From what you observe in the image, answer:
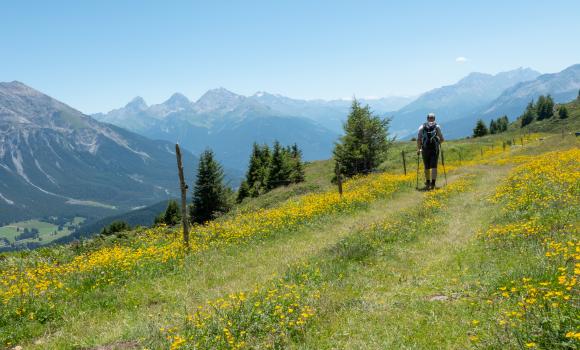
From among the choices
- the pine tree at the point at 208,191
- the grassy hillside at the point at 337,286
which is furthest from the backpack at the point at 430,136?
the pine tree at the point at 208,191

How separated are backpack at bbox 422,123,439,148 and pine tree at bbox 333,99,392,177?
19.9 m

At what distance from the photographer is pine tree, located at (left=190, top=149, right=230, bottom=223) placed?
2018 inches

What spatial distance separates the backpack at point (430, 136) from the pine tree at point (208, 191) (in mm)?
33893

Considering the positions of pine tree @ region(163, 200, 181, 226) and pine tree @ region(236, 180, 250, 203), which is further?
pine tree @ region(236, 180, 250, 203)

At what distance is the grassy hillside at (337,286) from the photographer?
607cm

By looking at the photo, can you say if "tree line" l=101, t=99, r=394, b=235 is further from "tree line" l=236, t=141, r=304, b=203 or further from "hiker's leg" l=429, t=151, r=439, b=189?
"hiker's leg" l=429, t=151, r=439, b=189

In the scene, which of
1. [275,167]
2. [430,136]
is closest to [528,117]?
[275,167]

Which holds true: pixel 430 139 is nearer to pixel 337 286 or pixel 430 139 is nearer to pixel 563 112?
pixel 337 286

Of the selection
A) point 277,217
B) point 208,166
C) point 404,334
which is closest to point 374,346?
point 404,334

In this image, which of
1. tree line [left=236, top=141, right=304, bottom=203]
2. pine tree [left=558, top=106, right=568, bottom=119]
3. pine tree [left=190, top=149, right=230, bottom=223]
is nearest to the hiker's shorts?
pine tree [left=190, top=149, right=230, bottom=223]

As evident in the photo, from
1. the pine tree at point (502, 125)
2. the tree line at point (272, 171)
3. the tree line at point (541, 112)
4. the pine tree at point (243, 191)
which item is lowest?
the pine tree at point (243, 191)

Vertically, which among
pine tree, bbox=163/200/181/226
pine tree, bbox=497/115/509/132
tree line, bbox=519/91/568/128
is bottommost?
pine tree, bbox=163/200/181/226

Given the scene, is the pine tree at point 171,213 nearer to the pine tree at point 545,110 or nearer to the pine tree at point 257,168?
the pine tree at point 257,168

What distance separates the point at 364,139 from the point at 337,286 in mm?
34681
